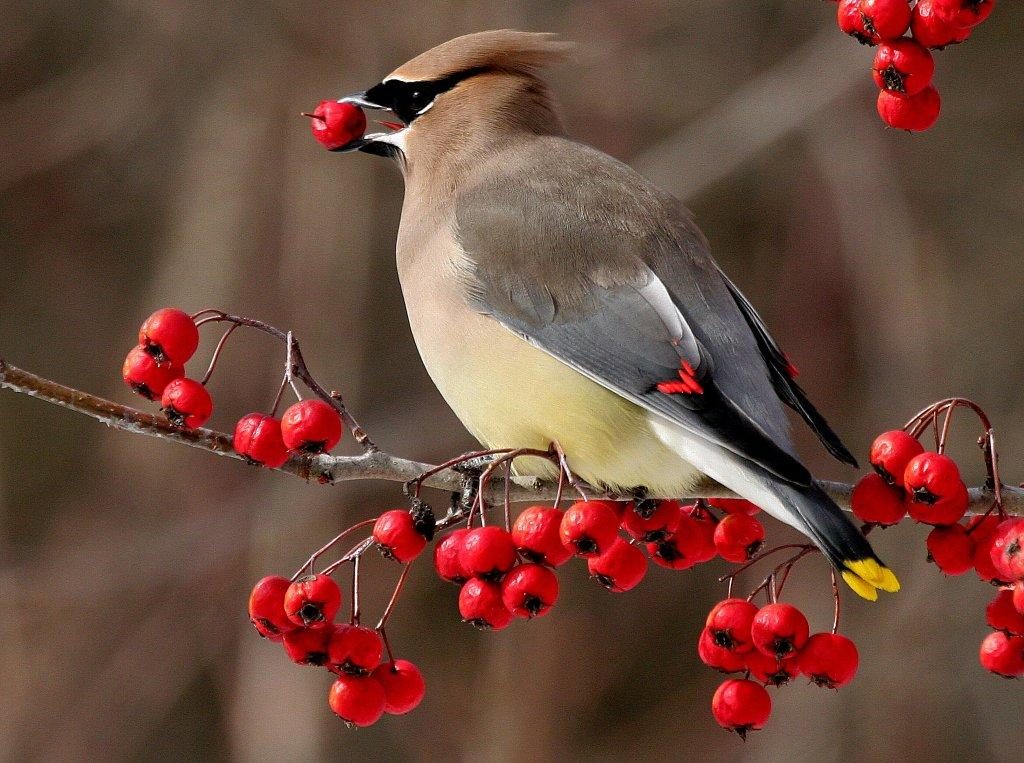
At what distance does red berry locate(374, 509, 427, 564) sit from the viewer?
90.4 inches

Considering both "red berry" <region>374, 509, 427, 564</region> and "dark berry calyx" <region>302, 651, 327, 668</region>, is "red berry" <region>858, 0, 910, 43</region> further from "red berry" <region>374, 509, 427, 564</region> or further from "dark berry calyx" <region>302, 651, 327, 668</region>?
"dark berry calyx" <region>302, 651, 327, 668</region>

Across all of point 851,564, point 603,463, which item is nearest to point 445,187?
point 603,463

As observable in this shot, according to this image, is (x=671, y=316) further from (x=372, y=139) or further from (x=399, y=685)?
(x=372, y=139)

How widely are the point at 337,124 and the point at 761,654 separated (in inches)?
61.4

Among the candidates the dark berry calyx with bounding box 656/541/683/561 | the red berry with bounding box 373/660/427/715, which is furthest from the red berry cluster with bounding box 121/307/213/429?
the dark berry calyx with bounding box 656/541/683/561

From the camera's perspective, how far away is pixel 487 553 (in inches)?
87.0

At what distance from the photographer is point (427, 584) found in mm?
5539

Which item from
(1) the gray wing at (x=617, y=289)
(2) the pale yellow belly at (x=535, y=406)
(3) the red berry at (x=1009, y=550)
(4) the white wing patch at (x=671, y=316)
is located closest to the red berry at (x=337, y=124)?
(1) the gray wing at (x=617, y=289)

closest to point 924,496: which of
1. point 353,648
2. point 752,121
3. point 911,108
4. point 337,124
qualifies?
point 911,108

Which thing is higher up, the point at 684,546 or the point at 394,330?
the point at 684,546

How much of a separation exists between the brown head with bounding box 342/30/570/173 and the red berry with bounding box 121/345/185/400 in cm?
107

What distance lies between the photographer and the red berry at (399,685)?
7.72ft

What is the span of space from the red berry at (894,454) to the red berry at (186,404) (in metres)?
1.08

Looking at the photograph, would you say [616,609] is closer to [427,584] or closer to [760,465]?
[427,584]
